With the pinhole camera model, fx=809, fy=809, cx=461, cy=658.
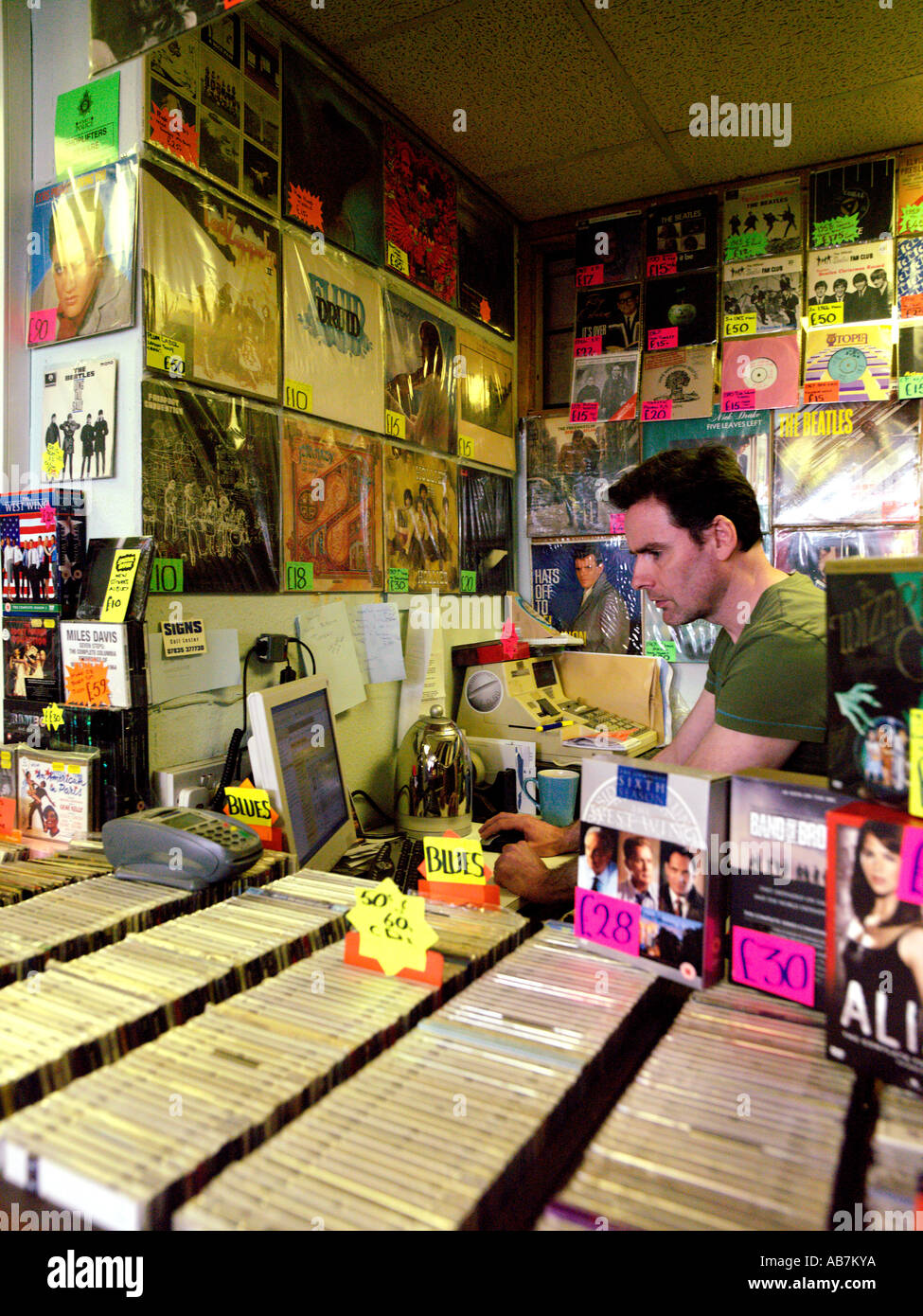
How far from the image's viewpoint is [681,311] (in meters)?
3.08

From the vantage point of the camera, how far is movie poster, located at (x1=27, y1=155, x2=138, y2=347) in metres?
1.70

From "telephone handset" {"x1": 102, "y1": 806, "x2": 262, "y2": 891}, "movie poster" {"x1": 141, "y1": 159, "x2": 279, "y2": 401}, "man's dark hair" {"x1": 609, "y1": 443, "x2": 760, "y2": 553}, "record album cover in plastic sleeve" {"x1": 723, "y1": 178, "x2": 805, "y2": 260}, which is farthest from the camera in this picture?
"record album cover in plastic sleeve" {"x1": 723, "y1": 178, "x2": 805, "y2": 260}

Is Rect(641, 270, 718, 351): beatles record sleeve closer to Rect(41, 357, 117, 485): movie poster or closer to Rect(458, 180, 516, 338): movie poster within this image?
Rect(458, 180, 516, 338): movie poster

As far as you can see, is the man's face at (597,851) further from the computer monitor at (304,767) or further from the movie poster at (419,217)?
the movie poster at (419,217)

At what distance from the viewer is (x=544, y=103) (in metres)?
2.47

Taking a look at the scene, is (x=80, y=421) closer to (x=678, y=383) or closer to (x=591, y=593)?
(x=591, y=593)

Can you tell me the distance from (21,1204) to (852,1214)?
0.74 meters

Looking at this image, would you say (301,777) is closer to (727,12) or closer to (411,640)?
(411,640)

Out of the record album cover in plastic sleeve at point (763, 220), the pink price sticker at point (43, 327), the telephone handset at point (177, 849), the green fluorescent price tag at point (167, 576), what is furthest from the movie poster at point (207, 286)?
the record album cover in plastic sleeve at point (763, 220)

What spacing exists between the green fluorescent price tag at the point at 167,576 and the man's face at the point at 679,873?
122cm

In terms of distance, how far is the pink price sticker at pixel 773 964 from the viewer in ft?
3.17

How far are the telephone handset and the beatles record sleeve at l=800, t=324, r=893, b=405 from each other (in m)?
2.55

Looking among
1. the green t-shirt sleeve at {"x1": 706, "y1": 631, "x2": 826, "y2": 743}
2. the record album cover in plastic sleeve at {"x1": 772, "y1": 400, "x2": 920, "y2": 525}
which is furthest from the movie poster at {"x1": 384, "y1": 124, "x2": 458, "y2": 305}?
the green t-shirt sleeve at {"x1": 706, "y1": 631, "x2": 826, "y2": 743}
